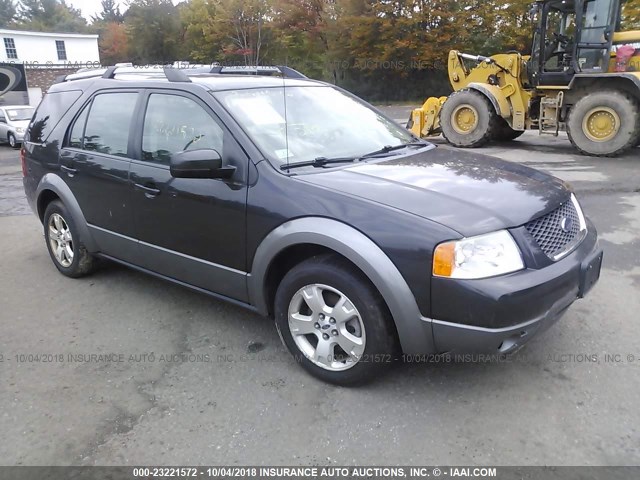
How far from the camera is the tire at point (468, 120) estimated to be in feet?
39.5

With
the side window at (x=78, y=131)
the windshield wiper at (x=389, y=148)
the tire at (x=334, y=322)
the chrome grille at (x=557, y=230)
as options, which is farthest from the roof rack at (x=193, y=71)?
the chrome grille at (x=557, y=230)

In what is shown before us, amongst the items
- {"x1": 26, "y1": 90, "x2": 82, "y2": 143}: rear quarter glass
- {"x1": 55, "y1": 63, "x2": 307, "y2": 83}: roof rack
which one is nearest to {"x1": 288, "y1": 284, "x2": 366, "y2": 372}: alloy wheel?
{"x1": 55, "y1": 63, "x2": 307, "y2": 83}: roof rack

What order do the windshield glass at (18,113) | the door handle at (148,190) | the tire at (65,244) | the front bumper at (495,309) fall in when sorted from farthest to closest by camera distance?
the windshield glass at (18,113) → the tire at (65,244) → the door handle at (148,190) → the front bumper at (495,309)

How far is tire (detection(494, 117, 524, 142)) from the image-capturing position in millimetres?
12617

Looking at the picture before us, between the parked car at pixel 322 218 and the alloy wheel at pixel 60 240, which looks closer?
the parked car at pixel 322 218

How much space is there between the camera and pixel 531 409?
2.82 meters

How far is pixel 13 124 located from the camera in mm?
17672

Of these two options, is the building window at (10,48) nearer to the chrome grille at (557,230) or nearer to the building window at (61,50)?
the building window at (61,50)

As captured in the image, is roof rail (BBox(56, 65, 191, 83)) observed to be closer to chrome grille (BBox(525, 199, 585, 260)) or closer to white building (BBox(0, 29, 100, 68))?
chrome grille (BBox(525, 199, 585, 260))

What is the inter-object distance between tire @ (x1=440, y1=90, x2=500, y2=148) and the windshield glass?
549 inches

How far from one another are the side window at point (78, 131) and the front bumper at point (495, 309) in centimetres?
330

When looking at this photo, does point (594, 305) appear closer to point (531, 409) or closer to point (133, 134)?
point (531, 409)

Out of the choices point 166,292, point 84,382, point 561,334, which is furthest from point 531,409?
point 166,292

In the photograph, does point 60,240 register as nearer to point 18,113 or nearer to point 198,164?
point 198,164
